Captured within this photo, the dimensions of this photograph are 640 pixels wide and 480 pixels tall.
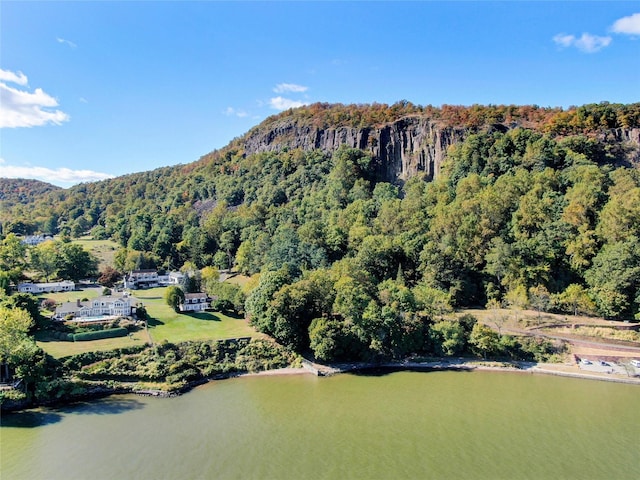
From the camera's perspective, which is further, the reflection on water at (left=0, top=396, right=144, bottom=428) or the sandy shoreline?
the sandy shoreline

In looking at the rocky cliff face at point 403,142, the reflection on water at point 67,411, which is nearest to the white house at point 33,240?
the rocky cliff face at point 403,142

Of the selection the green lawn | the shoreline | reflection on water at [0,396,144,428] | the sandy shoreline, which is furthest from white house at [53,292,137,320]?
the sandy shoreline

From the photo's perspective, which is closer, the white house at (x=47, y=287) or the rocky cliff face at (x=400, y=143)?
the white house at (x=47, y=287)

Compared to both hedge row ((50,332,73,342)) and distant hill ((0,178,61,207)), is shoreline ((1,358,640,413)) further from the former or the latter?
distant hill ((0,178,61,207))

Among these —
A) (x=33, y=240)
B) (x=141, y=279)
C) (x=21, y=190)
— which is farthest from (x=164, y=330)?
(x=21, y=190)

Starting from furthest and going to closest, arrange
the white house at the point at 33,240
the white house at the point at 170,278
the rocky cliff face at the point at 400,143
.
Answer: the white house at the point at 33,240 < the rocky cliff face at the point at 400,143 < the white house at the point at 170,278

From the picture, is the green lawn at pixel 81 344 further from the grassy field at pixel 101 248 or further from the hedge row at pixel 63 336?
the grassy field at pixel 101 248

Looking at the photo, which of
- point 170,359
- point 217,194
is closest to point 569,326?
point 170,359
